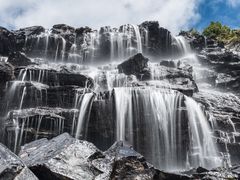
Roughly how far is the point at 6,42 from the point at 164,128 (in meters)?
24.1

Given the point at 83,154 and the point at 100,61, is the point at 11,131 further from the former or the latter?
the point at 100,61

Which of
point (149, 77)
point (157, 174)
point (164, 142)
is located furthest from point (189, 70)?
point (157, 174)

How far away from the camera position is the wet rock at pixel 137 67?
3572 centimetres

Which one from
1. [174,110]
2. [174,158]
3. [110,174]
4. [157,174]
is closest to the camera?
[110,174]

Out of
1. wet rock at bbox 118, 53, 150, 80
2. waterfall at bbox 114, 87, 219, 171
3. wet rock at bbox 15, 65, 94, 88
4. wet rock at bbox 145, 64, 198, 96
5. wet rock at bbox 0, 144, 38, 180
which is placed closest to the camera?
wet rock at bbox 0, 144, 38, 180

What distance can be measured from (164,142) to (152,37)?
24317 millimetres

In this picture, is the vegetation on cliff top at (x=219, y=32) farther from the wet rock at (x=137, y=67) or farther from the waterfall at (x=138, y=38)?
the wet rock at (x=137, y=67)

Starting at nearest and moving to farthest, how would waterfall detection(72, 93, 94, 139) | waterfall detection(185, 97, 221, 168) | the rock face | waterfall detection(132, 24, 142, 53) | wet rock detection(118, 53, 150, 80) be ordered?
the rock face
waterfall detection(185, 97, 221, 168)
waterfall detection(72, 93, 94, 139)
wet rock detection(118, 53, 150, 80)
waterfall detection(132, 24, 142, 53)

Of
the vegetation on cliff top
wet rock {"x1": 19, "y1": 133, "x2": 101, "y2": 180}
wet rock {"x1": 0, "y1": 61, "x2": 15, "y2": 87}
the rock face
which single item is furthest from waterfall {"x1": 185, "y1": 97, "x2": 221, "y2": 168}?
the vegetation on cliff top

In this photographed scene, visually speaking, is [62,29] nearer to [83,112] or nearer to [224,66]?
[224,66]

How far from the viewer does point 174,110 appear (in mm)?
27922

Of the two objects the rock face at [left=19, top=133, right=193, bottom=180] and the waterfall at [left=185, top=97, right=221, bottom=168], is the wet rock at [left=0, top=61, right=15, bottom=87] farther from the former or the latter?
the rock face at [left=19, top=133, right=193, bottom=180]

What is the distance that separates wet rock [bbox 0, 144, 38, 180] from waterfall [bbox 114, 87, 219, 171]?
51.8ft

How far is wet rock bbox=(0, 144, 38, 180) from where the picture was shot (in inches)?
400
